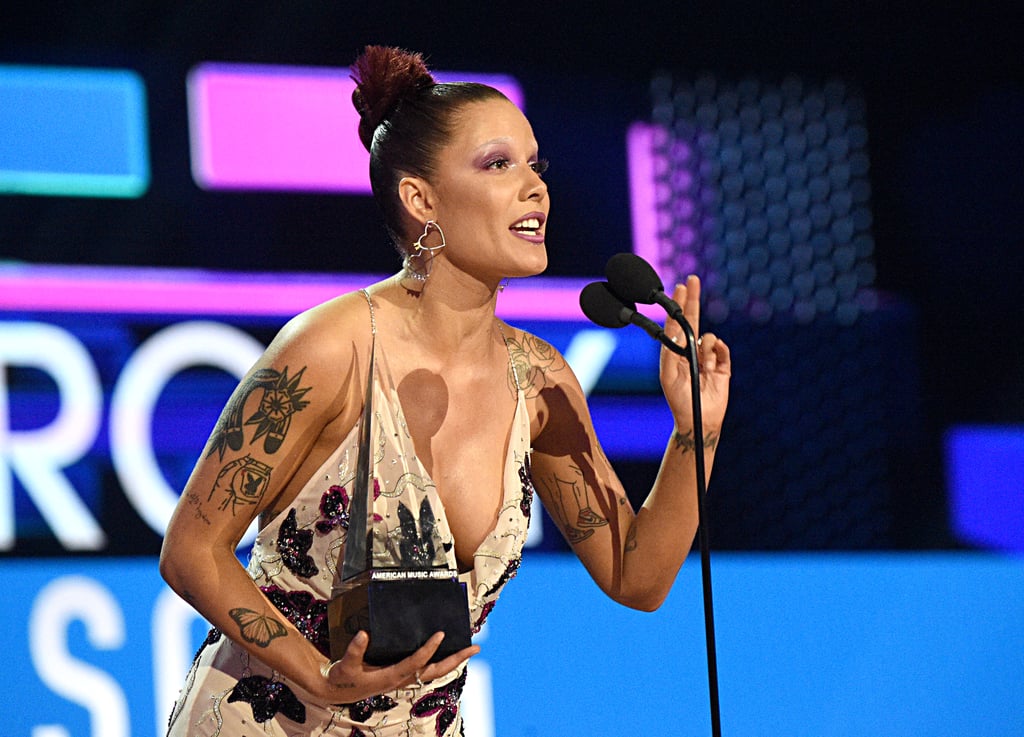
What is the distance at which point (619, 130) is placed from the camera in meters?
3.36

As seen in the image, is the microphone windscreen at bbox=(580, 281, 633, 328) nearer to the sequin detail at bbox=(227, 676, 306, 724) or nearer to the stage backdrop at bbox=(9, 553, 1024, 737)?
the sequin detail at bbox=(227, 676, 306, 724)

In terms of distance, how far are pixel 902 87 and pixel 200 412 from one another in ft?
7.09

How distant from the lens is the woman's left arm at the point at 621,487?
1738 mm

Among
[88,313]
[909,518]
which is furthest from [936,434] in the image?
[88,313]

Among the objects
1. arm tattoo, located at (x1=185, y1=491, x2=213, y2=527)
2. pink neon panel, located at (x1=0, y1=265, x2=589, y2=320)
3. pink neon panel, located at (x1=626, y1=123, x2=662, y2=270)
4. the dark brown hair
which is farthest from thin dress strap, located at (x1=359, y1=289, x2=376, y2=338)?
pink neon panel, located at (x1=626, y1=123, x2=662, y2=270)

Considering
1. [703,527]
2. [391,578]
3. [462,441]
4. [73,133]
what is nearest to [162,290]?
[73,133]

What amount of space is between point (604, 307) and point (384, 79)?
0.54 metres

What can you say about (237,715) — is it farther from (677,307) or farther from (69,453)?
(69,453)

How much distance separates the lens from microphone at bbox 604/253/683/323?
1535mm

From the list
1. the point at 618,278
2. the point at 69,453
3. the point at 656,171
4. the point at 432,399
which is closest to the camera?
the point at 618,278

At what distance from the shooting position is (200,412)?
2.91 metres

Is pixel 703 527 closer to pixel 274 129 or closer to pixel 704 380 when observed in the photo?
pixel 704 380

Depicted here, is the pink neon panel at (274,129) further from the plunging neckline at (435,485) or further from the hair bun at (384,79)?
the plunging neckline at (435,485)

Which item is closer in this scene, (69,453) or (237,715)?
(237,715)
